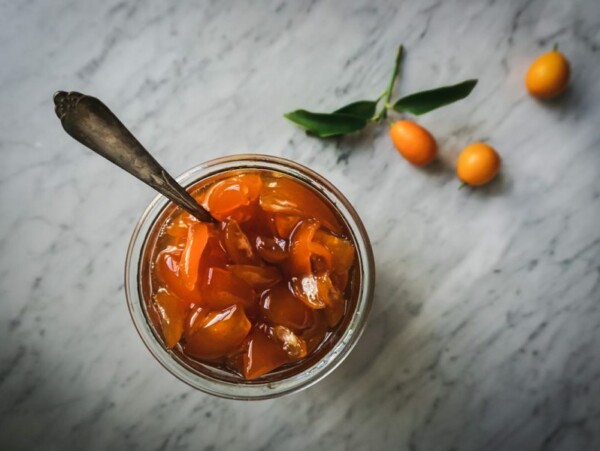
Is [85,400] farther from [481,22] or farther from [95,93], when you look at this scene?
[481,22]

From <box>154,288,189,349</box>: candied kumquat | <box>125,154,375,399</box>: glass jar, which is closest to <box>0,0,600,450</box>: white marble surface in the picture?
<box>125,154,375,399</box>: glass jar

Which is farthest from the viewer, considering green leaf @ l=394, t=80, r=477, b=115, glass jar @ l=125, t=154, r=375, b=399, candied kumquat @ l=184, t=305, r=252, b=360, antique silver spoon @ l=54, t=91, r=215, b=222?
green leaf @ l=394, t=80, r=477, b=115

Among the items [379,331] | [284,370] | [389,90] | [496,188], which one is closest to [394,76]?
[389,90]

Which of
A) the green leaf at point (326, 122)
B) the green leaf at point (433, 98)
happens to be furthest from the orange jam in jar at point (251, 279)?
the green leaf at point (433, 98)

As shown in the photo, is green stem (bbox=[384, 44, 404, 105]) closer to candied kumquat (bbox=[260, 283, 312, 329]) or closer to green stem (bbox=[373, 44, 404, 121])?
green stem (bbox=[373, 44, 404, 121])

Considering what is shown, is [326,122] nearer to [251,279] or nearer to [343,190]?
[343,190]

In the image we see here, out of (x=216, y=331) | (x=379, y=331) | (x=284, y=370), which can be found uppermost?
(x=216, y=331)

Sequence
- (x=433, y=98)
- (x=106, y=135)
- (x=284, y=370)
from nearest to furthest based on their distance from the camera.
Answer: (x=106, y=135)
(x=284, y=370)
(x=433, y=98)
